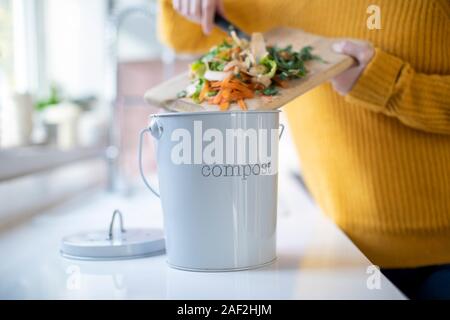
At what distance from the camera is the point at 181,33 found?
3.70 ft

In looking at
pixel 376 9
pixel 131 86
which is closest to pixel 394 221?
pixel 376 9

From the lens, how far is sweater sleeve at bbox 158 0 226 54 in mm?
1117

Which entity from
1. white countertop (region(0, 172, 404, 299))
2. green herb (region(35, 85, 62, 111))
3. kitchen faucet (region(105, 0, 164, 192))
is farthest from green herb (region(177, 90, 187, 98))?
green herb (region(35, 85, 62, 111))

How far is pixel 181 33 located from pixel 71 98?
1226 mm

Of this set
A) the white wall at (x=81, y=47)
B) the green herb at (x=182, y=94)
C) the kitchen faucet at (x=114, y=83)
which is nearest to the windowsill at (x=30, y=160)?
the kitchen faucet at (x=114, y=83)

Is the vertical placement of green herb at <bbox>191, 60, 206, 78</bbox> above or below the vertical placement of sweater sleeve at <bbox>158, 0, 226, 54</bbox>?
below

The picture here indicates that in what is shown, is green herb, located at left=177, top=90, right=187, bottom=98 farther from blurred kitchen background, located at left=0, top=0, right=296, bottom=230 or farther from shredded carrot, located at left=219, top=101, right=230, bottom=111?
blurred kitchen background, located at left=0, top=0, right=296, bottom=230

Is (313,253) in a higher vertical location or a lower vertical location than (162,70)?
lower

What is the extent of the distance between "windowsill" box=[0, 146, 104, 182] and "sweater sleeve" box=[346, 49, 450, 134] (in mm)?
757

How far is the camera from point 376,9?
889 millimetres

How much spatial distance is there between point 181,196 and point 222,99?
0.44 ft

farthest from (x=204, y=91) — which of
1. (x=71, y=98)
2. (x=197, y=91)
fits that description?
(x=71, y=98)

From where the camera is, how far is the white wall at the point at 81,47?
8.63ft
